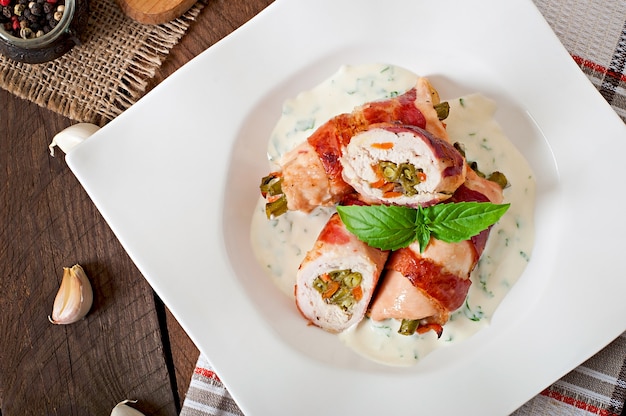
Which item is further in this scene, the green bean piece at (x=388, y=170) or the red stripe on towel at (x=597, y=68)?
the red stripe on towel at (x=597, y=68)

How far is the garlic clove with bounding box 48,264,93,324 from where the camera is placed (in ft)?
8.24

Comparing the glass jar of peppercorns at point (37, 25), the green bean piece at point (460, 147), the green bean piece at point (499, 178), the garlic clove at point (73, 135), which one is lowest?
the garlic clove at point (73, 135)

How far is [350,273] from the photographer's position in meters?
2.26

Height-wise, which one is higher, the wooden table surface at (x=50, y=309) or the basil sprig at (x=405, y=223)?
the basil sprig at (x=405, y=223)

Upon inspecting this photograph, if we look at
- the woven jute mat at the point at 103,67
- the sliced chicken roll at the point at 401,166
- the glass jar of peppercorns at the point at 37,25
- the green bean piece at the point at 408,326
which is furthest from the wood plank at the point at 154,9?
the green bean piece at the point at 408,326

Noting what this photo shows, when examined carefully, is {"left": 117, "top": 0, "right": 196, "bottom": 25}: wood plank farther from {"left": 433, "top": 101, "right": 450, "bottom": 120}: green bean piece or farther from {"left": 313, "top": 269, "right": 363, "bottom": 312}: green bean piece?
{"left": 313, "top": 269, "right": 363, "bottom": 312}: green bean piece

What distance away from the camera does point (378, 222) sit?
208 cm

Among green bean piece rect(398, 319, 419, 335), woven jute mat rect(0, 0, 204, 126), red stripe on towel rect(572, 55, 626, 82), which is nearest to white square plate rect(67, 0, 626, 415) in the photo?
green bean piece rect(398, 319, 419, 335)

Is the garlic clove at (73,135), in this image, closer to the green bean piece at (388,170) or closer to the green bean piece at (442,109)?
the green bean piece at (388,170)

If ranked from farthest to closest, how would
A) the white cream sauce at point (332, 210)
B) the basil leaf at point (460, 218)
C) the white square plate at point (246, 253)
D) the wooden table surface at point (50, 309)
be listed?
1. the wooden table surface at point (50, 309)
2. the white cream sauce at point (332, 210)
3. the white square plate at point (246, 253)
4. the basil leaf at point (460, 218)

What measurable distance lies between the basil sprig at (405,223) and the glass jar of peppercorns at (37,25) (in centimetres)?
123

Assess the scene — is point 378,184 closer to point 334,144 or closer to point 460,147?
point 334,144

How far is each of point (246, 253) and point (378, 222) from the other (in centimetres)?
54

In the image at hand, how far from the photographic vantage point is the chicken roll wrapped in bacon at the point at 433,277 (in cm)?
214
